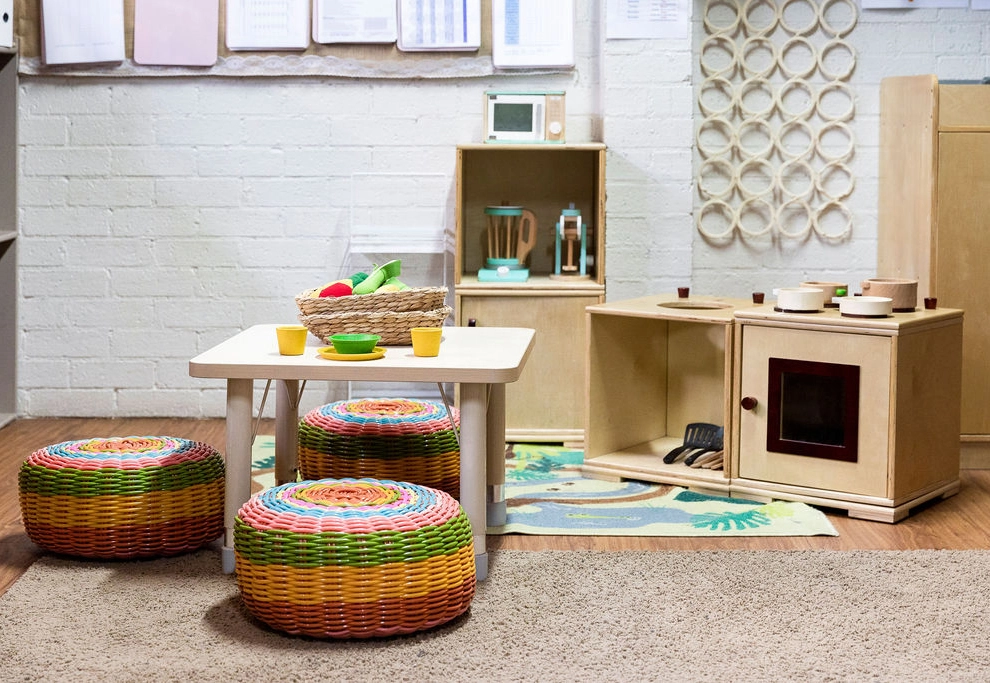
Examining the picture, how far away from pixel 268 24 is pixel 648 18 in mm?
1512

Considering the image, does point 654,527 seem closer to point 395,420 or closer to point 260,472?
point 395,420

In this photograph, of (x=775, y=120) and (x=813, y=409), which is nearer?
(x=813, y=409)

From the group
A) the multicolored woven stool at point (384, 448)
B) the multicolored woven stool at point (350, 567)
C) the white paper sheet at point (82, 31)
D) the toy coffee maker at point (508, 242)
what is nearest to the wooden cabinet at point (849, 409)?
the multicolored woven stool at point (384, 448)

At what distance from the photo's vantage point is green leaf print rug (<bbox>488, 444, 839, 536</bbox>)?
359cm

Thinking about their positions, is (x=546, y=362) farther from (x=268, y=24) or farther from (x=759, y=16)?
(x=268, y=24)

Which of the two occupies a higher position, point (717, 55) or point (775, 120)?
point (717, 55)

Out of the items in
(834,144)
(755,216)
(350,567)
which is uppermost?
(834,144)

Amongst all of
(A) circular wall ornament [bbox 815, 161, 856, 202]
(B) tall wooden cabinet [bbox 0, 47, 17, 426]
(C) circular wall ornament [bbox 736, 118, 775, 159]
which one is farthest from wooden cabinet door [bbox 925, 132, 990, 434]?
(B) tall wooden cabinet [bbox 0, 47, 17, 426]

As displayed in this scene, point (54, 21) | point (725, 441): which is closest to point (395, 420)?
point (725, 441)

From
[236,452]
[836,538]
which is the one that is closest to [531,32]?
[836,538]

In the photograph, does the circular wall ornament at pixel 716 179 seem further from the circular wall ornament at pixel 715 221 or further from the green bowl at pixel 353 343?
the green bowl at pixel 353 343

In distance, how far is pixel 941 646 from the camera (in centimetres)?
268

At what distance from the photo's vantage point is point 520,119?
190 inches

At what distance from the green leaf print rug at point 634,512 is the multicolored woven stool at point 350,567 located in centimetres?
85
